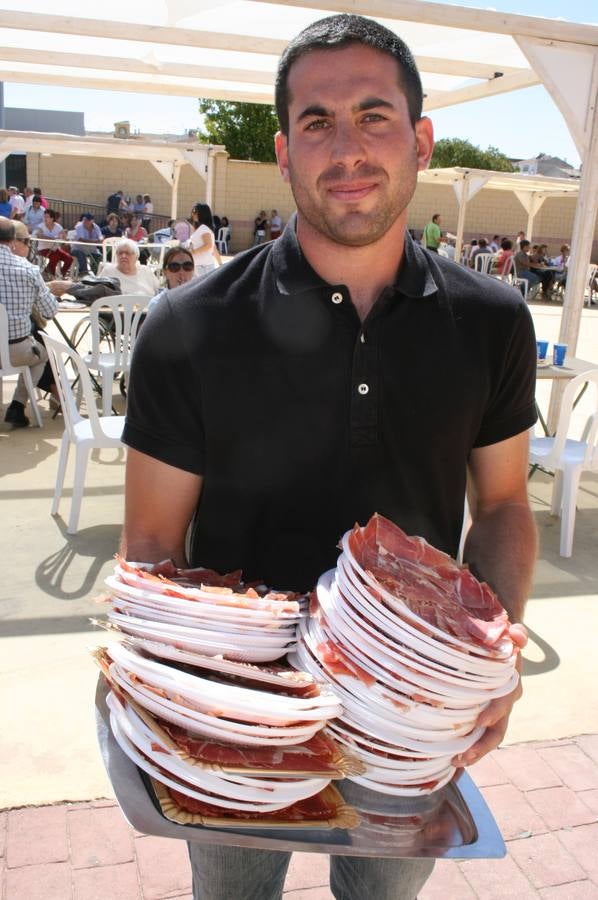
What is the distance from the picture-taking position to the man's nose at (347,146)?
142 centimetres

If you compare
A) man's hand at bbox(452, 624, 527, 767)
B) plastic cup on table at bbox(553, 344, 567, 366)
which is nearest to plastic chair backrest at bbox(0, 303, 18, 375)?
plastic cup on table at bbox(553, 344, 567, 366)

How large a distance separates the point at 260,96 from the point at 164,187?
19.4 meters

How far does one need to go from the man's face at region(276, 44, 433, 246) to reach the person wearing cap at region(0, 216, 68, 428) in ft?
17.5

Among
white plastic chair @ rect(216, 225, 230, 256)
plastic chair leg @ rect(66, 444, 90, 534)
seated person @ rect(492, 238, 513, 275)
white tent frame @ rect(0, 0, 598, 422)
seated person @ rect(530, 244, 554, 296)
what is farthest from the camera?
white plastic chair @ rect(216, 225, 230, 256)

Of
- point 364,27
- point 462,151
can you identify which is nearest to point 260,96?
point 364,27

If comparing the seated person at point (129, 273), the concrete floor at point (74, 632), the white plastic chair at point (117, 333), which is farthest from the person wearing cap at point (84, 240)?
the concrete floor at point (74, 632)

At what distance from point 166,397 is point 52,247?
57.5 feet

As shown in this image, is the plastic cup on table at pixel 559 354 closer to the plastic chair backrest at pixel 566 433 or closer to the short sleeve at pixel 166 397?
the plastic chair backrest at pixel 566 433

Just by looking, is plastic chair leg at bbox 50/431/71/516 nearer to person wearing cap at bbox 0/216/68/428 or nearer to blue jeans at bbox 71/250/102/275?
person wearing cap at bbox 0/216/68/428

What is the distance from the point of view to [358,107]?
57.2 inches

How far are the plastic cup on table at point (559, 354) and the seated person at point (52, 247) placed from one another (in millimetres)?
12845

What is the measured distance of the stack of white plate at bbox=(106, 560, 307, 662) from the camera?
114 cm

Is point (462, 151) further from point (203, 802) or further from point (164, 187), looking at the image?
point (203, 802)

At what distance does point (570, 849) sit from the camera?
7.91 feet
